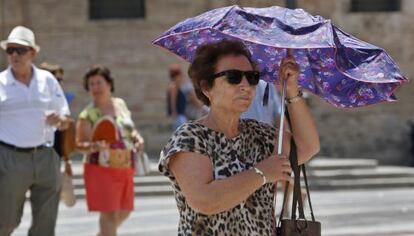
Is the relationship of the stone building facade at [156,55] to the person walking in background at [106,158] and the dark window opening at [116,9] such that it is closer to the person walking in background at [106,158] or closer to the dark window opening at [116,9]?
the dark window opening at [116,9]

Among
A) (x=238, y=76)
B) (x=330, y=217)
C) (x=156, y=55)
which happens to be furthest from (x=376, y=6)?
(x=238, y=76)

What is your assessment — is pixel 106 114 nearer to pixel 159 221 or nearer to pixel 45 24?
pixel 159 221

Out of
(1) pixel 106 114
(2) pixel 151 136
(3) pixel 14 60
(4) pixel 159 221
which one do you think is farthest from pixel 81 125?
(2) pixel 151 136

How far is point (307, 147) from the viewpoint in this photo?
4789 millimetres

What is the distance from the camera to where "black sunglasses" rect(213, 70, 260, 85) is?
4.45 metres

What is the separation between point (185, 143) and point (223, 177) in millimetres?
203

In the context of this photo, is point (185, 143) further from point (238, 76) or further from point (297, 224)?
point (297, 224)

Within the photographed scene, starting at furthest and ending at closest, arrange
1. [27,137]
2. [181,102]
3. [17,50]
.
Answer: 1. [181,102]
2. [17,50]
3. [27,137]

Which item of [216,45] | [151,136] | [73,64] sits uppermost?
[216,45]

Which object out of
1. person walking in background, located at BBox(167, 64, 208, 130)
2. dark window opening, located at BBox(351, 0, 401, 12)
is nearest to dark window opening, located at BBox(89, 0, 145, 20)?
person walking in background, located at BBox(167, 64, 208, 130)

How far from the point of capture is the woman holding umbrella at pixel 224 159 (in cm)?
430

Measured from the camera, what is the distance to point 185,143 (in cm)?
439

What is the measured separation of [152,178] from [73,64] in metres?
4.97

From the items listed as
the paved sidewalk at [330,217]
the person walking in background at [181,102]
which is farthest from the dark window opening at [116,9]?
the paved sidewalk at [330,217]
